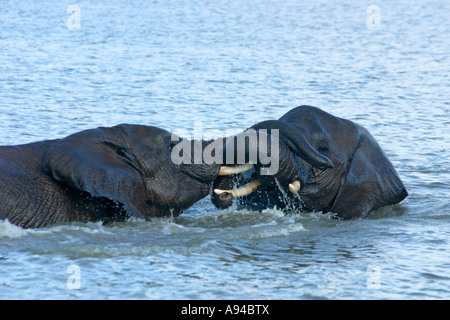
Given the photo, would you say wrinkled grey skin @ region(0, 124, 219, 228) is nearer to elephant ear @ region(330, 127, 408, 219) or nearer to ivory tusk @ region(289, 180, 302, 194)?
ivory tusk @ region(289, 180, 302, 194)

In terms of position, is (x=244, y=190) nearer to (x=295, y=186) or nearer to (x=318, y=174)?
(x=295, y=186)

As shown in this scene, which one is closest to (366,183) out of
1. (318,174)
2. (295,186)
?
(318,174)

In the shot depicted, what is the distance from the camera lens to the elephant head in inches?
334

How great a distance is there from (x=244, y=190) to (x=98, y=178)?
1575 millimetres

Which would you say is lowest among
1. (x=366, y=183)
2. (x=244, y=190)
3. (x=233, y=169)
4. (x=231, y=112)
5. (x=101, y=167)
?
(x=231, y=112)

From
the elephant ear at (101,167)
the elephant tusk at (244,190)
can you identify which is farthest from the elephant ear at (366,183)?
the elephant ear at (101,167)

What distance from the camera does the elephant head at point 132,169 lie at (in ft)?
27.9

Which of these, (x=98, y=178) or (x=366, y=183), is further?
(x=366, y=183)

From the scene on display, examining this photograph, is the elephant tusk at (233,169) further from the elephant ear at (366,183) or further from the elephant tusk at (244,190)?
the elephant ear at (366,183)

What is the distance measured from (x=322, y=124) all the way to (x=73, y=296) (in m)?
3.72

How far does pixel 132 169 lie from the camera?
9.03m

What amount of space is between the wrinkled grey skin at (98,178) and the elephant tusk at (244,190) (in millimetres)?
284
